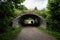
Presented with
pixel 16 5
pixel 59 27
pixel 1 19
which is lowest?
pixel 59 27

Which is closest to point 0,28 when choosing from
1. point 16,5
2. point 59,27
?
point 16,5

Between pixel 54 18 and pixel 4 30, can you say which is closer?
pixel 4 30

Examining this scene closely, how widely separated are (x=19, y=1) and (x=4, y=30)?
480 centimetres

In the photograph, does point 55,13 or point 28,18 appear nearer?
point 55,13

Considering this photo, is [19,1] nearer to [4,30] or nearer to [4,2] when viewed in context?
[4,2]

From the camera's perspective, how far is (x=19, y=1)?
17.7m

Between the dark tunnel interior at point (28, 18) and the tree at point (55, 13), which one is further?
the dark tunnel interior at point (28, 18)

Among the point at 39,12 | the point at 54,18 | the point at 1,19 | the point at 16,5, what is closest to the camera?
the point at 16,5

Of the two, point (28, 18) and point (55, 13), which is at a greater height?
point (55, 13)

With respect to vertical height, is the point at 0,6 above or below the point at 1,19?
above

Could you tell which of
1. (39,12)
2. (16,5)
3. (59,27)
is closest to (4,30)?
(16,5)

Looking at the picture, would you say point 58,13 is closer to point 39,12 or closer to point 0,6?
point 0,6

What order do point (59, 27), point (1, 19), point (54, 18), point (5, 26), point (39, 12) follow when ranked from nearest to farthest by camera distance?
point (1, 19) < point (5, 26) < point (59, 27) < point (54, 18) < point (39, 12)

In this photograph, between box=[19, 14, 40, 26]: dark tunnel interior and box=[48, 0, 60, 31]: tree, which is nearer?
box=[48, 0, 60, 31]: tree
